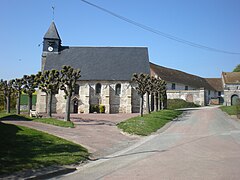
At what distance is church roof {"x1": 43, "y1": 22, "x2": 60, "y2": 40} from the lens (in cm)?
4644

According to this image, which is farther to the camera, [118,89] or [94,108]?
[118,89]

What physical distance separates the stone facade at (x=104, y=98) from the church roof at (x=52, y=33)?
10.5 metres

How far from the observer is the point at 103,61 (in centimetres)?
4516

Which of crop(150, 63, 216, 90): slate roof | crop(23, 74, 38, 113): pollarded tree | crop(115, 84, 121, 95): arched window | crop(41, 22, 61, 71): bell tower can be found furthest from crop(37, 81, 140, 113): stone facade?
crop(150, 63, 216, 90): slate roof

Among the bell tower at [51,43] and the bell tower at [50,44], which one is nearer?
the bell tower at [50,44]

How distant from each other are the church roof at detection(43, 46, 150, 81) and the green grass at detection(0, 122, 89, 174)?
30.3m

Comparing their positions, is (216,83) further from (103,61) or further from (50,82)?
(50,82)

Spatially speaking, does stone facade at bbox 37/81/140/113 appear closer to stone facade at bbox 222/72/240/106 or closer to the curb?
stone facade at bbox 222/72/240/106

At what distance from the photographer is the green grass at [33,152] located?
7.76 metres

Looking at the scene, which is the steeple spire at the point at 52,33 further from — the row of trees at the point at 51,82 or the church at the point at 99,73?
the row of trees at the point at 51,82

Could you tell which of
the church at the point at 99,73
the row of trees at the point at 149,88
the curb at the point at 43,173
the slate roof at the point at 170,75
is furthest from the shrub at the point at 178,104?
the curb at the point at 43,173

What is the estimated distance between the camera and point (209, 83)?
7650 cm

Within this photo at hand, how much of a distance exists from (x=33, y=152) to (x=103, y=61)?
120ft

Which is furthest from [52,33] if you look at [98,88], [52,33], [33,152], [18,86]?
[33,152]
